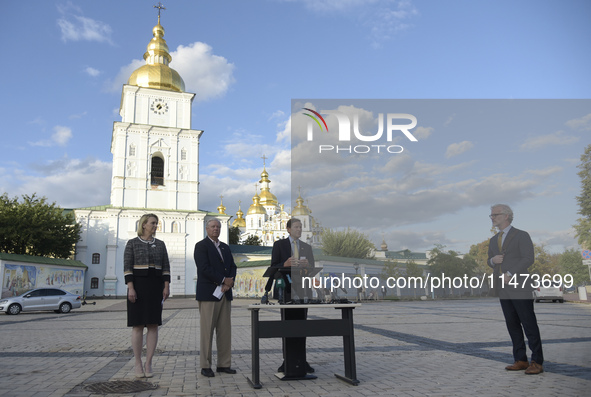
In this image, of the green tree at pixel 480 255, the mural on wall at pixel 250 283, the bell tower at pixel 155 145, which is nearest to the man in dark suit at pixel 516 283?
the green tree at pixel 480 255

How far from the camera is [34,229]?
3828cm

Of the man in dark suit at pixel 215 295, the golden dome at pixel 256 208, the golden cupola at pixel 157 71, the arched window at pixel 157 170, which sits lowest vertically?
→ the man in dark suit at pixel 215 295

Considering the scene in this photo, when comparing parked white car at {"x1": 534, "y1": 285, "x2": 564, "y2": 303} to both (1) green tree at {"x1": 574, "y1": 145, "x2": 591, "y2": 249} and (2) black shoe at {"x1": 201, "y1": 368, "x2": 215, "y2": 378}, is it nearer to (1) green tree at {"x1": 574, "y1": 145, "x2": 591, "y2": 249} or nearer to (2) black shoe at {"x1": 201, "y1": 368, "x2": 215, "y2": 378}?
(1) green tree at {"x1": 574, "y1": 145, "x2": 591, "y2": 249}

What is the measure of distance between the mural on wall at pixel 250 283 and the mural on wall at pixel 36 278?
12.6 m

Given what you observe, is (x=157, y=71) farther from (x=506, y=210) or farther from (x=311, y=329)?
(x=311, y=329)

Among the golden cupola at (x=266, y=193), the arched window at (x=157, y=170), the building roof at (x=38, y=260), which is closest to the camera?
the building roof at (x=38, y=260)

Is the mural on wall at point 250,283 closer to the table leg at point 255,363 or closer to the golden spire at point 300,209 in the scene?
the golden spire at point 300,209

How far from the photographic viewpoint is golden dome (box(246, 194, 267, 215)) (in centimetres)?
9784

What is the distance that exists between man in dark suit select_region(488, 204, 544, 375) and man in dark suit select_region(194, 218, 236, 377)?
3.50 m

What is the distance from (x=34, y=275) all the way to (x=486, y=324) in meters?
26.8

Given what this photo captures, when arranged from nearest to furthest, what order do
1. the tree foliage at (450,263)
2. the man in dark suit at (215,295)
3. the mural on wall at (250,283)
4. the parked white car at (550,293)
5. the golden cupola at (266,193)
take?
the man in dark suit at (215,295)
the tree foliage at (450,263)
the parked white car at (550,293)
the mural on wall at (250,283)
the golden cupola at (266,193)

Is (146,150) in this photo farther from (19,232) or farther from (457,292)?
(457,292)

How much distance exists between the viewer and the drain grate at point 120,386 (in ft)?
16.5

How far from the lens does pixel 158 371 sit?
248 inches
